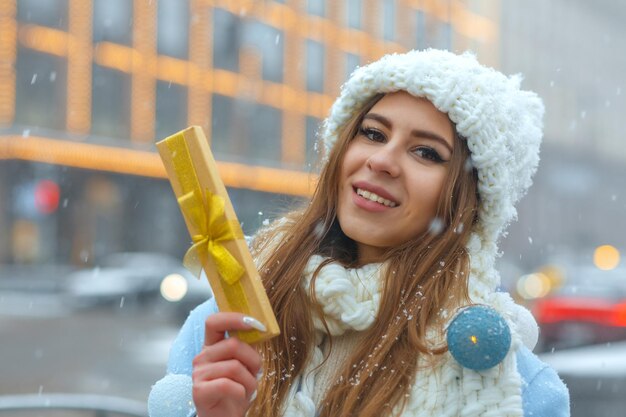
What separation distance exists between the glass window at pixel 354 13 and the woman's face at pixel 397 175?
32.3 metres

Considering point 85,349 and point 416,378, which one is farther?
point 85,349

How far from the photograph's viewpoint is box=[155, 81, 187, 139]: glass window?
99.6 feet

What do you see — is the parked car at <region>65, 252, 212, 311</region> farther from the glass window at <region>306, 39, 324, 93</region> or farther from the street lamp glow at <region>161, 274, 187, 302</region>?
the glass window at <region>306, 39, 324, 93</region>

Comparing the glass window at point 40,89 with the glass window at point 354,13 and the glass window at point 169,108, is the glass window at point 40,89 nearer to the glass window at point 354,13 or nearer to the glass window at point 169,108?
the glass window at point 169,108

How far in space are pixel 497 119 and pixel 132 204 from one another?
29144 millimetres

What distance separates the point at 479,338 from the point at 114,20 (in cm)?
2905

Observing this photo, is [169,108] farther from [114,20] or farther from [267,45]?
[267,45]

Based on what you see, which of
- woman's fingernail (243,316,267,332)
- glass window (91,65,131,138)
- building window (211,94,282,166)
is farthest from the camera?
building window (211,94,282,166)

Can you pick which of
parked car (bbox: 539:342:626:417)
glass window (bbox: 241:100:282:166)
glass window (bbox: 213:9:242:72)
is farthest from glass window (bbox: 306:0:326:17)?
parked car (bbox: 539:342:626:417)

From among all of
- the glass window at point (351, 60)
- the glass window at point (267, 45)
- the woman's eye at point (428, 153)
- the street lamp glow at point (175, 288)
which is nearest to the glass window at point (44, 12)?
the glass window at point (267, 45)

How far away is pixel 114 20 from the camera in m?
29.1

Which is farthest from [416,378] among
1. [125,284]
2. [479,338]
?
[125,284]

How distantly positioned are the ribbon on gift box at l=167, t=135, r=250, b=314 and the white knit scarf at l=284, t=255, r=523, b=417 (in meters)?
0.37

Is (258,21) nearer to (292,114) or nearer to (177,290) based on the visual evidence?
(292,114)
